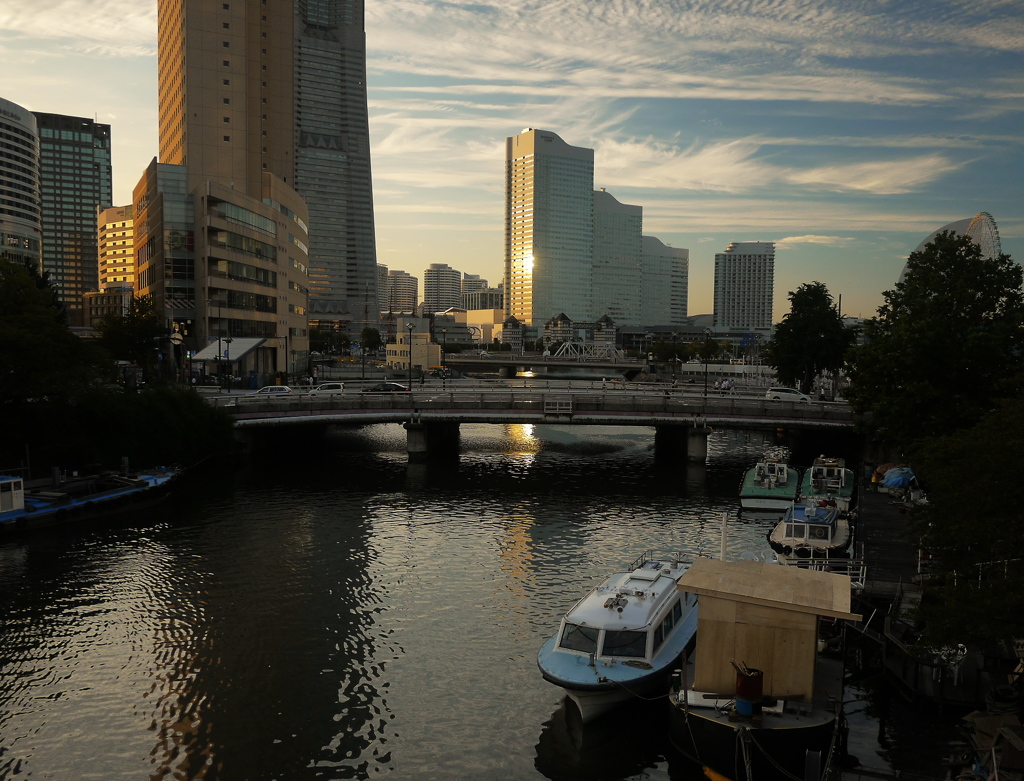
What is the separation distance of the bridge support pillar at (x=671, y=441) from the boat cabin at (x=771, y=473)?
17.1 metres

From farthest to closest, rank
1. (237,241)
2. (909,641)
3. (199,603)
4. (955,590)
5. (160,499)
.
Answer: (237,241)
(160,499)
(199,603)
(909,641)
(955,590)

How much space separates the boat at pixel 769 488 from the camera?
159 ft

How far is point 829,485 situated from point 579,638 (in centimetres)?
3280

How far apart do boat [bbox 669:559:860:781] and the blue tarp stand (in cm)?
3118

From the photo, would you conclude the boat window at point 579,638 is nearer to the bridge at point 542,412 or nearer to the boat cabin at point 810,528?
the boat cabin at point 810,528

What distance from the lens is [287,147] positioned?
160 metres

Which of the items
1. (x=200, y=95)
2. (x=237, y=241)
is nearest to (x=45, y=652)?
(x=237, y=241)

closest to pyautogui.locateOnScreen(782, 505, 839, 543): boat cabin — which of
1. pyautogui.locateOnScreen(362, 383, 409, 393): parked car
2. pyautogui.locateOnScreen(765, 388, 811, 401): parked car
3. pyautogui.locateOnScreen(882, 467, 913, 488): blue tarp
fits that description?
pyautogui.locateOnScreen(882, 467, 913, 488): blue tarp

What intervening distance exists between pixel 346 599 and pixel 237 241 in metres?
78.8

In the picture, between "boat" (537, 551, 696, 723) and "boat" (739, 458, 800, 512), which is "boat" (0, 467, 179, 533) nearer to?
"boat" (537, 551, 696, 723)

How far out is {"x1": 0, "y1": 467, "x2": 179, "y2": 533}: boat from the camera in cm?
4166

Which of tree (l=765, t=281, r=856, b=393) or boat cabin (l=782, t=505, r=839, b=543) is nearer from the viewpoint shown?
boat cabin (l=782, t=505, r=839, b=543)

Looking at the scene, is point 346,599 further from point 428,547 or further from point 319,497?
point 319,497

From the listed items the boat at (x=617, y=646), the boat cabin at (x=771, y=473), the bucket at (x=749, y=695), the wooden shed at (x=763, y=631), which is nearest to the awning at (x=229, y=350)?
the boat cabin at (x=771, y=473)
